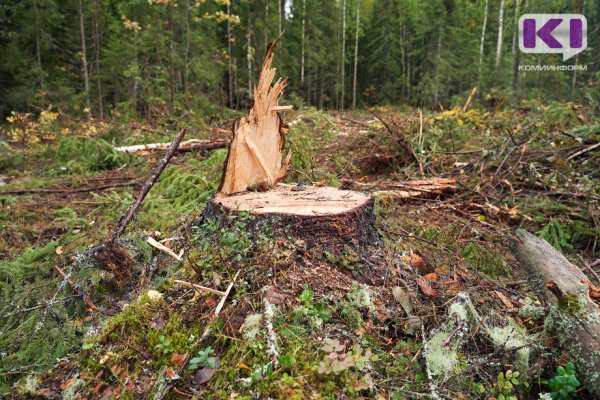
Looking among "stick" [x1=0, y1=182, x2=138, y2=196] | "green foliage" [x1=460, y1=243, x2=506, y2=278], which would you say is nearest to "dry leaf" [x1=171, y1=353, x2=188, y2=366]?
"green foliage" [x1=460, y1=243, x2=506, y2=278]

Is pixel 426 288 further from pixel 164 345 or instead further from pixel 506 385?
pixel 164 345

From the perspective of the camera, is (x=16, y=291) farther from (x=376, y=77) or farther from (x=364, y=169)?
(x=376, y=77)

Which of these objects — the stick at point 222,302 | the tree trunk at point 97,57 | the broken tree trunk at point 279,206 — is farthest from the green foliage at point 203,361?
the tree trunk at point 97,57

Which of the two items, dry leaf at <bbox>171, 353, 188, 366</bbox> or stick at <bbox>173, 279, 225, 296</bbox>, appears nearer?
dry leaf at <bbox>171, 353, 188, 366</bbox>

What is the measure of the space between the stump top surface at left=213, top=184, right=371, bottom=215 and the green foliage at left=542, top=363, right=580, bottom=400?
4.40 ft

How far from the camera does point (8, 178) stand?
6.72 metres

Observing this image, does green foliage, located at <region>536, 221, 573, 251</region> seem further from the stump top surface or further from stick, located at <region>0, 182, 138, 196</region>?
stick, located at <region>0, 182, 138, 196</region>

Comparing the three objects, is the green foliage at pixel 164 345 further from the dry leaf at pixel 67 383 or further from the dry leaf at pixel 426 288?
the dry leaf at pixel 426 288

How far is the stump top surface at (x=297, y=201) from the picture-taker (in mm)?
2439

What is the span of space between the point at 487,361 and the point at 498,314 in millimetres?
429

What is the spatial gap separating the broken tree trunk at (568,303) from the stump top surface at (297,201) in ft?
3.52

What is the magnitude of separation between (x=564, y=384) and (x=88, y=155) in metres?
7.56

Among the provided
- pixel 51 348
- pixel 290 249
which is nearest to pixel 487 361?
pixel 290 249

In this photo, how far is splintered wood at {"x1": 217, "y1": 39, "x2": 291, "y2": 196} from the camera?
312 centimetres
